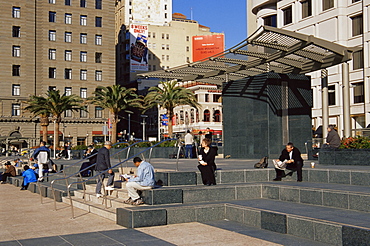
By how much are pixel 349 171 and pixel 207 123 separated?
71520 mm

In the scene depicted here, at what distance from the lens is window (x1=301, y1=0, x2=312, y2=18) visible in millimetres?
49375

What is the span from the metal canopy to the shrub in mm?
3438

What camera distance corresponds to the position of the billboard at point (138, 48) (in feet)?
354

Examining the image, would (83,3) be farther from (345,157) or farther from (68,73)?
(345,157)

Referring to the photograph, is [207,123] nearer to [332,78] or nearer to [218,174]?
[332,78]

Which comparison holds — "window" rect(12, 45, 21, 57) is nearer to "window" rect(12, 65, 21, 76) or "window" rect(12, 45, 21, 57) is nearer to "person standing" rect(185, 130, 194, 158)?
"window" rect(12, 65, 21, 76)

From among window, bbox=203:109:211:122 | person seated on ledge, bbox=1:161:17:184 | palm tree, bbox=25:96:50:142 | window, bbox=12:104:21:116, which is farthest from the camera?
window, bbox=203:109:211:122

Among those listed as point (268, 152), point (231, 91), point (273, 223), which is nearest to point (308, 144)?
point (268, 152)

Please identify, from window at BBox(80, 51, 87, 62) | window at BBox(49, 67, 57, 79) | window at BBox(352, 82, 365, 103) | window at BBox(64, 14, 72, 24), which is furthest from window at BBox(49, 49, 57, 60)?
window at BBox(352, 82, 365, 103)

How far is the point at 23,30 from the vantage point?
2985 inches

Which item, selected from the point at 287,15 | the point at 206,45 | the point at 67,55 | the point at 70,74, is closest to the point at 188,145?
the point at 287,15

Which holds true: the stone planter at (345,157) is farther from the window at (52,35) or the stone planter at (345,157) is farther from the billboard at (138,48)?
the billboard at (138,48)

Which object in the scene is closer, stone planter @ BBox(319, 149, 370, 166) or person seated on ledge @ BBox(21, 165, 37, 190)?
stone planter @ BBox(319, 149, 370, 166)

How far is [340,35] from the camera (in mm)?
45781
